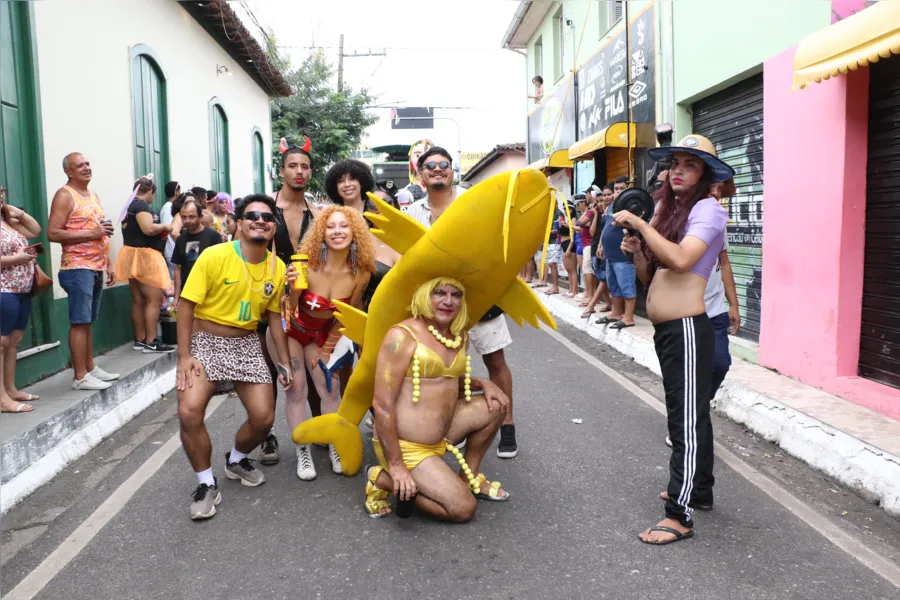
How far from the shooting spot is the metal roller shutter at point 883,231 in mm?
5039

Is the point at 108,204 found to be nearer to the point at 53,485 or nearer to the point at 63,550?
the point at 53,485

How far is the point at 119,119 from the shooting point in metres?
8.36

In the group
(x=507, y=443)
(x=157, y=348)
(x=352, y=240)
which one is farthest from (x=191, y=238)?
(x=507, y=443)

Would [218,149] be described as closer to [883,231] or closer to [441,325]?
[441,325]

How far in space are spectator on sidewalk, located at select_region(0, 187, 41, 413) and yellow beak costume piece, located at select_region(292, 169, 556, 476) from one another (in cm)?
229

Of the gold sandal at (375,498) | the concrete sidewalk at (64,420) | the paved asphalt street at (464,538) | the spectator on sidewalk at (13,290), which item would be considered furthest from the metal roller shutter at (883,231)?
the spectator on sidewalk at (13,290)

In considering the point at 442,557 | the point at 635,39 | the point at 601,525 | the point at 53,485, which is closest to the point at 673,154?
the point at 601,525

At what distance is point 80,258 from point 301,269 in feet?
8.90

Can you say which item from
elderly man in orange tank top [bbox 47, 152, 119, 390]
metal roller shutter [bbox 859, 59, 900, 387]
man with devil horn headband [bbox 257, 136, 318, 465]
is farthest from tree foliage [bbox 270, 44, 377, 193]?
metal roller shutter [bbox 859, 59, 900, 387]

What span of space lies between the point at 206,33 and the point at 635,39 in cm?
724

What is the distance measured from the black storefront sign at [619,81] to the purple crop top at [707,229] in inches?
270

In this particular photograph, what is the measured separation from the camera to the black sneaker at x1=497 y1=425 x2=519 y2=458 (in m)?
4.43

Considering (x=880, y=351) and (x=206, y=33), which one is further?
(x=206, y=33)

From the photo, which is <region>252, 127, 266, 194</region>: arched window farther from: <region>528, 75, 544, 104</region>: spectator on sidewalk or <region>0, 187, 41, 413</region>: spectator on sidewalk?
<region>0, 187, 41, 413</region>: spectator on sidewalk
